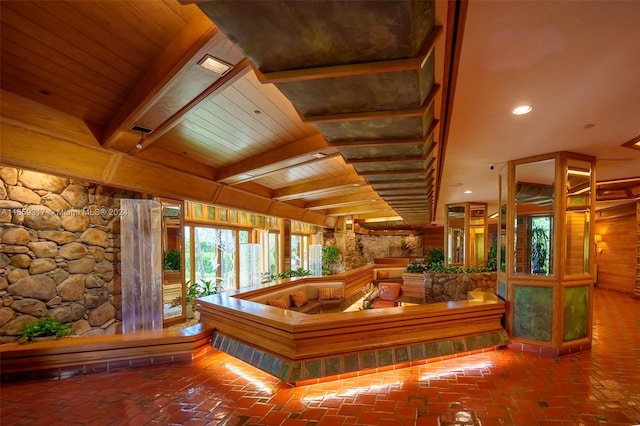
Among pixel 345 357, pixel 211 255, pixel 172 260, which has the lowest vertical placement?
pixel 345 357

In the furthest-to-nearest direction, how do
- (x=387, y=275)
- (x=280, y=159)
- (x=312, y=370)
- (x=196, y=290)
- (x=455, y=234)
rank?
(x=387, y=275), (x=455, y=234), (x=196, y=290), (x=280, y=159), (x=312, y=370)

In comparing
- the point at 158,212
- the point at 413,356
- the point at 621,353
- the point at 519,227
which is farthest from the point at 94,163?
the point at 621,353

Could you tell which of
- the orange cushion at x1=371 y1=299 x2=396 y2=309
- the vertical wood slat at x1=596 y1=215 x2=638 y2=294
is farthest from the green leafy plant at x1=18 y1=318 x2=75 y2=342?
the vertical wood slat at x1=596 y1=215 x2=638 y2=294

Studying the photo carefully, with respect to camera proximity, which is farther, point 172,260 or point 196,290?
point 196,290

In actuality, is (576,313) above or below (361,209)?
below

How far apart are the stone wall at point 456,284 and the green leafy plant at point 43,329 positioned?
22.4ft

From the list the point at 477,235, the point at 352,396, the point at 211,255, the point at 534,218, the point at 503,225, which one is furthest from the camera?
the point at 477,235

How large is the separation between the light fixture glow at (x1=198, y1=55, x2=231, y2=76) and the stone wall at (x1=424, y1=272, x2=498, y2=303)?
21.6 ft

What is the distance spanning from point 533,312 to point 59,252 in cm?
615

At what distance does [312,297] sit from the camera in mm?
7086

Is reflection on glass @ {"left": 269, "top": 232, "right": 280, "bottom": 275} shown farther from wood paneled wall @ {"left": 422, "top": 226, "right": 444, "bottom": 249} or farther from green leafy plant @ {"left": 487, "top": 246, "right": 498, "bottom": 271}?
wood paneled wall @ {"left": 422, "top": 226, "right": 444, "bottom": 249}

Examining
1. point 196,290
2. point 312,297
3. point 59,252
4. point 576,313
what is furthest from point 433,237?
point 59,252

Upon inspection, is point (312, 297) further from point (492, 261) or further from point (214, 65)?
point (214, 65)

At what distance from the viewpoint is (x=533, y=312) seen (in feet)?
13.1
